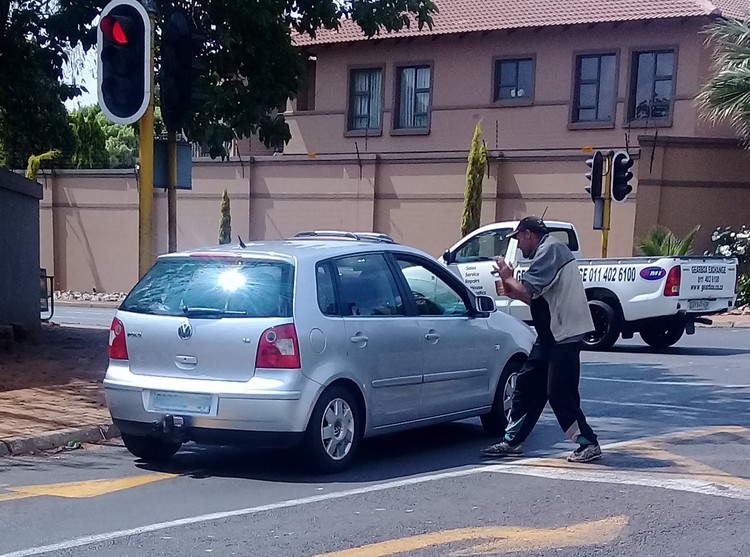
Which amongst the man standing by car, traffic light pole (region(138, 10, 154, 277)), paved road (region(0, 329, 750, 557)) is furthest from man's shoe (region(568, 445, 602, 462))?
traffic light pole (region(138, 10, 154, 277))

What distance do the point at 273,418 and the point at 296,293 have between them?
898 millimetres

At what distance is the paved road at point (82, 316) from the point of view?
23203mm

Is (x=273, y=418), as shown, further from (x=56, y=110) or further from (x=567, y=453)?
(x=56, y=110)

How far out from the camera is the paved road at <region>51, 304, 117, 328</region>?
23.2 metres

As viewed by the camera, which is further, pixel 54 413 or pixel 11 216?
pixel 11 216

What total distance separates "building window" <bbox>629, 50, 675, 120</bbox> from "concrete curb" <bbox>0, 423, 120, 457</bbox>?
2257 cm

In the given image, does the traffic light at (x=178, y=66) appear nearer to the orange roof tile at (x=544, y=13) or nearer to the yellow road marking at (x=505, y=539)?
the yellow road marking at (x=505, y=539)

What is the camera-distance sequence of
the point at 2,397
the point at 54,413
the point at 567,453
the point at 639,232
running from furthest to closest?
the point at 639,232 → the point at 2,397 → the point at 54,413 → the point at 567,453

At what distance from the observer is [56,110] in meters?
17.5

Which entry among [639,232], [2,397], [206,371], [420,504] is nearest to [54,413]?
[2,397]

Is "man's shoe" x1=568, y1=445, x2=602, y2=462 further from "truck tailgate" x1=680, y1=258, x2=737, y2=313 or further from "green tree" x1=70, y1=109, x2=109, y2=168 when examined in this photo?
"green tree" x1=70, y1=109, x2=109, y2=168

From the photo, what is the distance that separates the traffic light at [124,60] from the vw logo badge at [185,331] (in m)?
2.33

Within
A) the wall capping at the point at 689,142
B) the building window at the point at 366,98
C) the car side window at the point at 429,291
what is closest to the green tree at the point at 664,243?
the wall capping at the point at 689,142

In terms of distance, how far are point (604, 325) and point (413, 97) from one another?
57.0ft
